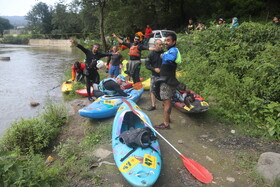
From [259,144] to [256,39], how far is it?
446 centimetres

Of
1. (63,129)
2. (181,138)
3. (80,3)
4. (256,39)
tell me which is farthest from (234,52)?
(80,3)

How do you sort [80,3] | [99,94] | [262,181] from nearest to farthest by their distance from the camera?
[262,181], [99,94], [80,3]

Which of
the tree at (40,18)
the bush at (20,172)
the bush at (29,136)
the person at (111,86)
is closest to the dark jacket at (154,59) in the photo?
the person at (111,86)

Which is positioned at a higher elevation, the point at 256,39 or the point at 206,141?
the point at 256,39

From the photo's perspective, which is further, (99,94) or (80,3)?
(80,3)

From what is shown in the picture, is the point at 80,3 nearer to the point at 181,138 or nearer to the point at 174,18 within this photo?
the point at 174,18

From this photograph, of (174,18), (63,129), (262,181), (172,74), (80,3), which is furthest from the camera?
(174,18)

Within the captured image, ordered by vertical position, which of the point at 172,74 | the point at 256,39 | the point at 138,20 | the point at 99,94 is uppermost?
the point at 138,20

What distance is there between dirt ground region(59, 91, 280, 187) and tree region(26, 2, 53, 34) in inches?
1973

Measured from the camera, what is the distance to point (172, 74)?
3668mm

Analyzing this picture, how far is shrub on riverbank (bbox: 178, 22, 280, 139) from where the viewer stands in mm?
4172

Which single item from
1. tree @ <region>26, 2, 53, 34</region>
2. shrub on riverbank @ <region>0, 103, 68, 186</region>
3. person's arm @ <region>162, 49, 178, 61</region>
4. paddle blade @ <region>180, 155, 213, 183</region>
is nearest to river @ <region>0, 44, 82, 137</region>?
shrub on riverbank @ <region>0, 103, 68, 186</region>

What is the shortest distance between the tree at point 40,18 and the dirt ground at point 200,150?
5011 cm

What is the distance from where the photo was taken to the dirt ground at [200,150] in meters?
2.86
